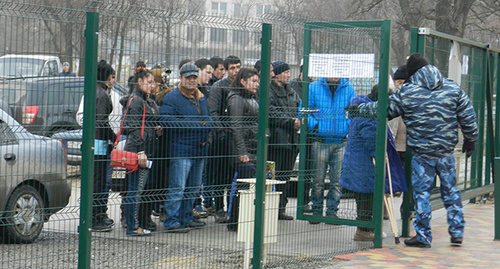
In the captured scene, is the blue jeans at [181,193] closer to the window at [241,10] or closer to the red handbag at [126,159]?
the red handbag at [126,159]

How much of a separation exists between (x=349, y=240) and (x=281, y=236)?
1370 mm

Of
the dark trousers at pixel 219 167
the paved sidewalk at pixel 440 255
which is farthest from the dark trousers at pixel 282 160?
the paved sidewalk at pixel 440 255

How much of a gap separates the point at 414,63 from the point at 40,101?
466cm

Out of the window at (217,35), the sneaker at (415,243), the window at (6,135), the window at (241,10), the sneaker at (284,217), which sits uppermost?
the window at (241,10)

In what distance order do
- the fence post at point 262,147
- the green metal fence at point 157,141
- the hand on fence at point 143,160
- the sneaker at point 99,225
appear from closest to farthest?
the green metal fence at point 157,141, the sneaker at point 99,225, the hand on fence at point 143,160, the fence post at point 262,147

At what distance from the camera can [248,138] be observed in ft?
23.5

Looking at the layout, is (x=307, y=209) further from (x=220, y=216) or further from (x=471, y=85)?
(x=471, y=85)

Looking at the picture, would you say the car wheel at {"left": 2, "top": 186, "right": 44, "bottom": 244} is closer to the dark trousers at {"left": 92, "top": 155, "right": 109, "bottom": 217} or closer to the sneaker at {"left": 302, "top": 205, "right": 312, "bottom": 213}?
the dark trousers at {"left": 92, "top": 155, "right": 109, "bottom": 217}

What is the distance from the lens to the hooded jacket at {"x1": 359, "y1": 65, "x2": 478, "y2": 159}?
831cm

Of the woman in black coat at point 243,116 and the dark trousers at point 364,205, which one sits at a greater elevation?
the woman in black coat at point 243,116

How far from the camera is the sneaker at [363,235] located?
876 cm

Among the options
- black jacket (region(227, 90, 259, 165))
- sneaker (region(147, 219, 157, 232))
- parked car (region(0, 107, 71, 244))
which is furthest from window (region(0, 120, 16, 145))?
black jacket (region(227, 90, 259, 165))

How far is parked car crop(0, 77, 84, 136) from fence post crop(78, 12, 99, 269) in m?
0.09

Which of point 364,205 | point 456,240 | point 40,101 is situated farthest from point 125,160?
point 456,240
